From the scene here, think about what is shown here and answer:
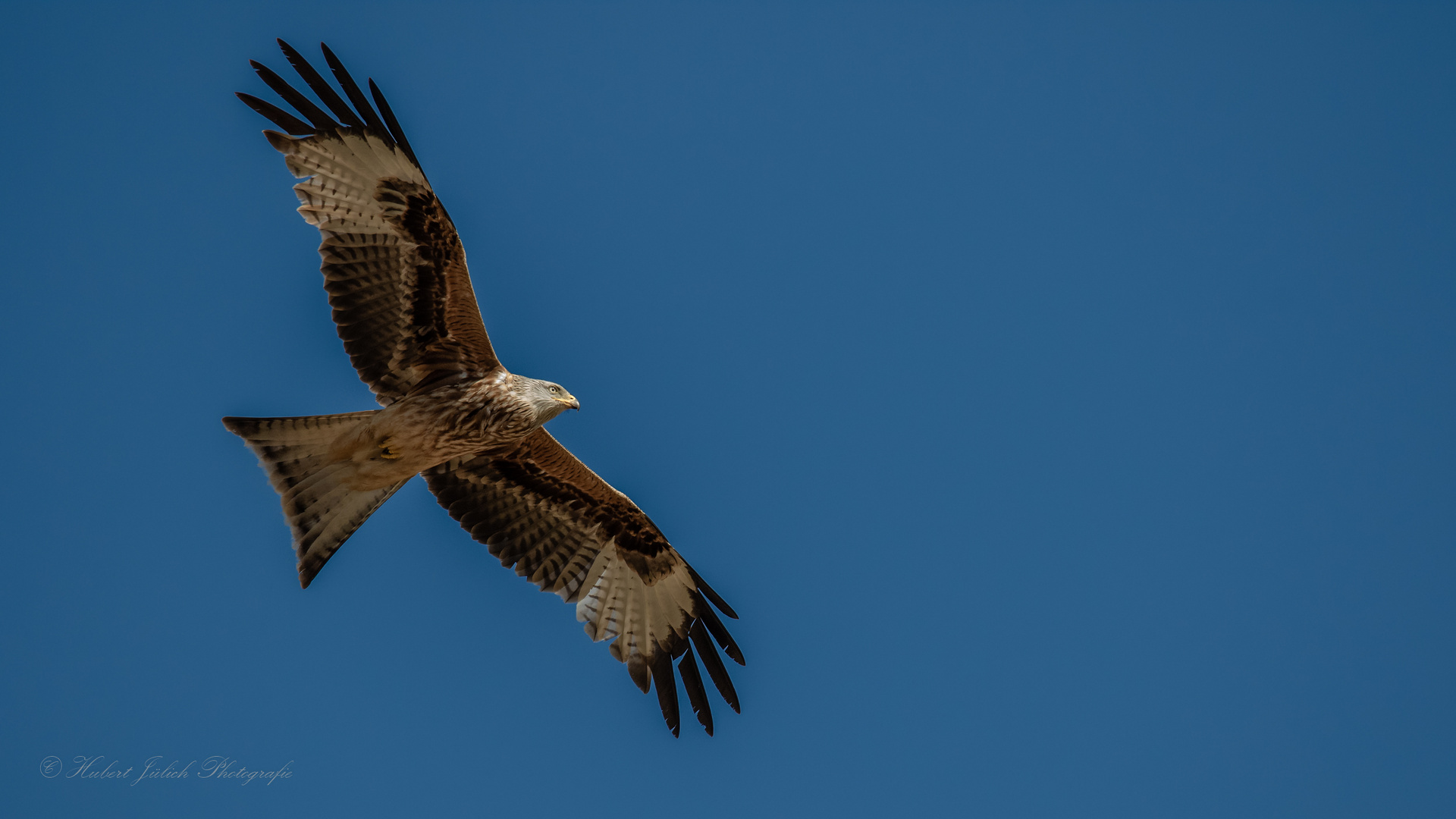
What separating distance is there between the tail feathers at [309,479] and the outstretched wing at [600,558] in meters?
0.93

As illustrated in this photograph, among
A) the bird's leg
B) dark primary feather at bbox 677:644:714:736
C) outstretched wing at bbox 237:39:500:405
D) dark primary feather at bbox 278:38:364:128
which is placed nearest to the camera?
dark primary feather at bbox 278:38:364:128

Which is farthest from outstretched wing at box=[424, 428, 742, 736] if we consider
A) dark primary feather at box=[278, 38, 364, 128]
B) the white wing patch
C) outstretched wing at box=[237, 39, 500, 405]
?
dark primary feather at box=[278, 38, 364, 128]

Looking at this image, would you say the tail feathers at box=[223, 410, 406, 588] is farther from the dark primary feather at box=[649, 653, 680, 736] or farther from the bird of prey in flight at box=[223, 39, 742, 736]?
the dark primary feather at box=[649, 653, 680, 736]

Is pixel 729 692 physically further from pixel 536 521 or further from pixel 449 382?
pixel 449 382

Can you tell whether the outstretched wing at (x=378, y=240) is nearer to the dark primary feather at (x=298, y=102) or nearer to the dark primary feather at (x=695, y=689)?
the dark primary feather at (x=298, y=102)

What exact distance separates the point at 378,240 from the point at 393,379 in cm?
102

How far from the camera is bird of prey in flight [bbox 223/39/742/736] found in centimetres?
669

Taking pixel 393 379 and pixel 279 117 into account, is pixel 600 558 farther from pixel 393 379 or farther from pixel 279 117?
pixel 279 117

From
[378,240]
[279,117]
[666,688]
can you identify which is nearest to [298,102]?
[279,117]

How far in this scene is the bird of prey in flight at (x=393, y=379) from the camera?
6688mm

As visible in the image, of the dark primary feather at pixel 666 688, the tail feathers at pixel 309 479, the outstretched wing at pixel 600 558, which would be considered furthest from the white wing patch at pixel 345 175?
the dark primary feather at pixel 666 688

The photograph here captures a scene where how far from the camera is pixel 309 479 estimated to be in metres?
6.95

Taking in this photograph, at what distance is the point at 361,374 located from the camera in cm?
709

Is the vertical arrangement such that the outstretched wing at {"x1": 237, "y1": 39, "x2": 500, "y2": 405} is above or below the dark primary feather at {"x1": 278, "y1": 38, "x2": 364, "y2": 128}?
below
